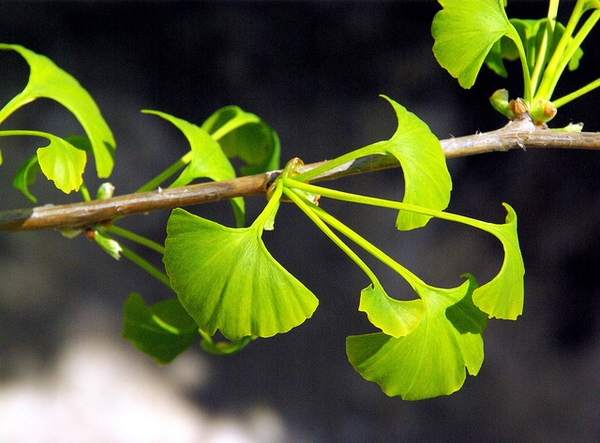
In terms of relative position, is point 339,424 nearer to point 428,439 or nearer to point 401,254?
point 428,439

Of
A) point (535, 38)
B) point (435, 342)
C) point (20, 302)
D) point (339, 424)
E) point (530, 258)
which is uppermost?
point (535, 38)

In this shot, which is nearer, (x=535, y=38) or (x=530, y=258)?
(x=535, y=38)

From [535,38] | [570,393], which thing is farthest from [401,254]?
[535,38]

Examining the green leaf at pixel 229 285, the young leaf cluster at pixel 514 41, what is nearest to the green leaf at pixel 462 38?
the young leaf cluster at pixel 514 41

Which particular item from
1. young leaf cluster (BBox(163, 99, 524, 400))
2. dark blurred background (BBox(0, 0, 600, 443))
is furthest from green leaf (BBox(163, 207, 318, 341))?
dark blurred background (BBox(0, 0, 600, 443))

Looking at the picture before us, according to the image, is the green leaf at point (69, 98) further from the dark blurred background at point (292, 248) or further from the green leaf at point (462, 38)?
the dark blurred background at point (292, 248)

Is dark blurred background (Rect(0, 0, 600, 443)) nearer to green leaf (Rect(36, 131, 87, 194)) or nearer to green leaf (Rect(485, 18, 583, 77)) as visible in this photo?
green leaf (Rect(485, 18, 583, 77))
